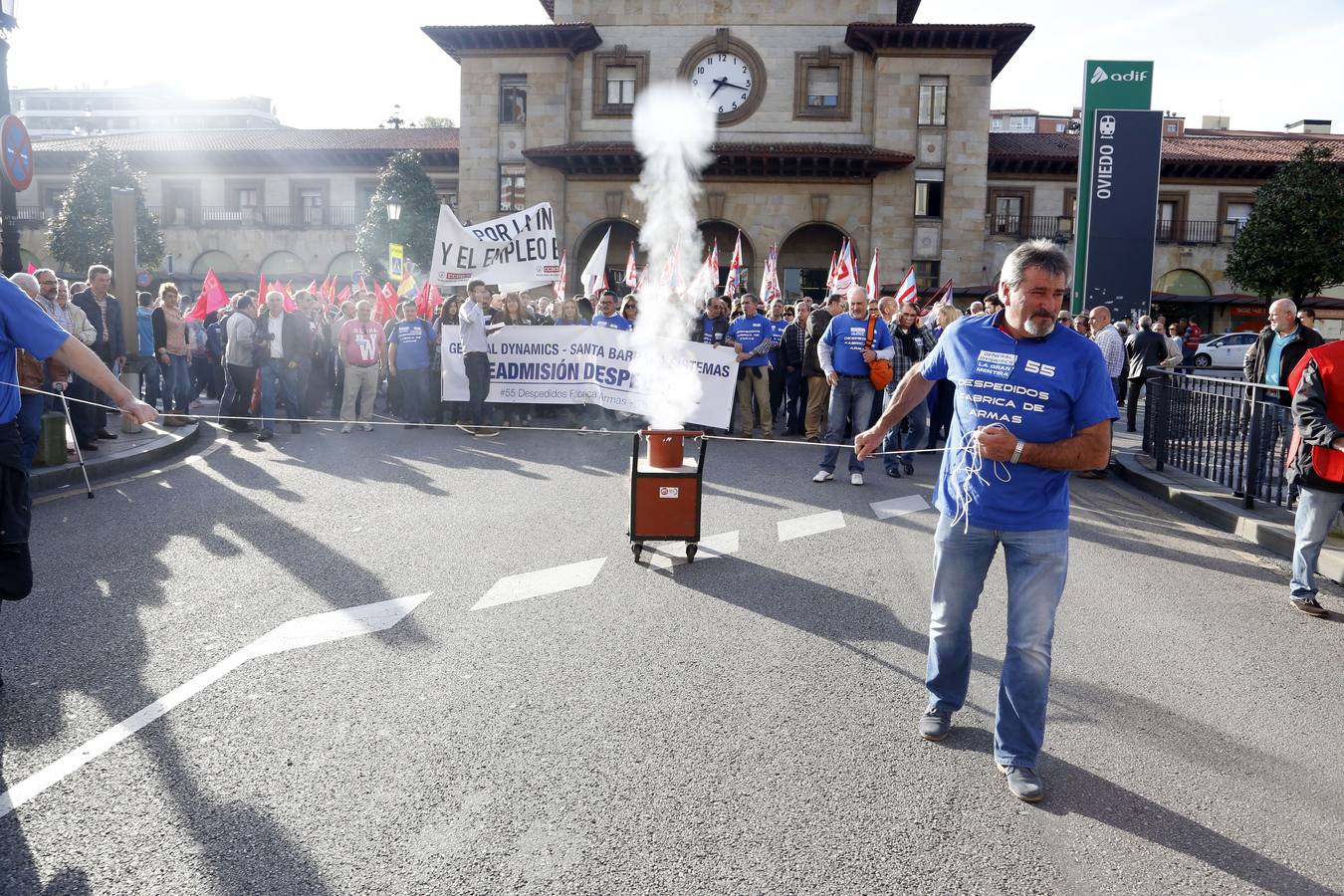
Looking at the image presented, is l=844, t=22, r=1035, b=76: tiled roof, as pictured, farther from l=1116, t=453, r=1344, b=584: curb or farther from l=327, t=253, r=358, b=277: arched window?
l=1116, t=453, r=1344, b=584: curb

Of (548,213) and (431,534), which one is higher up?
(548,213)

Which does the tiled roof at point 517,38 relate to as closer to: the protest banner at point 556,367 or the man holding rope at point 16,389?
the protest banner at point 556,367

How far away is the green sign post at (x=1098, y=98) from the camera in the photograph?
19906 millimetres

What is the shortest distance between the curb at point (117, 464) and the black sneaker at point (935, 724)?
6885 mm

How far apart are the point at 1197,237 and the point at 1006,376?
4725cm

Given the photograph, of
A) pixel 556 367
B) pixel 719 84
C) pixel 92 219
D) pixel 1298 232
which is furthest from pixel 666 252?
pixel 92 219

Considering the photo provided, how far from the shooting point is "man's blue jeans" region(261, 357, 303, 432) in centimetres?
1384

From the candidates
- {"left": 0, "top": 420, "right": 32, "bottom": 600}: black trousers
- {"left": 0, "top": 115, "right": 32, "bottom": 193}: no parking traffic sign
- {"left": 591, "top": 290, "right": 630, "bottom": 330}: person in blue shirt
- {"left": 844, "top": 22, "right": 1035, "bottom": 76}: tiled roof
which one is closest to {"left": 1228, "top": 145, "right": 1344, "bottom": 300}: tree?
{"left": 844, "top": 22, "right": 1035, "bottom": 76}: tiled roof

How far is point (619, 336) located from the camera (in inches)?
586

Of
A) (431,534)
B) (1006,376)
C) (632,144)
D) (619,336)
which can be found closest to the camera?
(1006,376)

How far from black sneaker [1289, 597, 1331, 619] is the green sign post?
14.4 metres

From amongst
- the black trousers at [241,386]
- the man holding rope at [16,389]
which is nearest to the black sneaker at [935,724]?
the man holding rope at [16,389]

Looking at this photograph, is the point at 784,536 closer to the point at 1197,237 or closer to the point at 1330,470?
the point at 1330,470

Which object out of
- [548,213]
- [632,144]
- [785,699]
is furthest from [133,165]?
[785,699]
